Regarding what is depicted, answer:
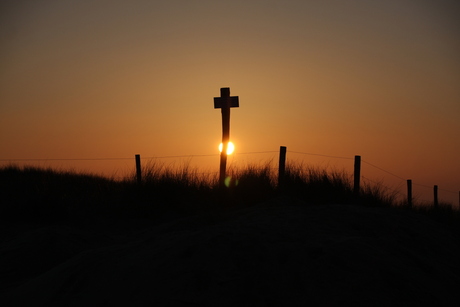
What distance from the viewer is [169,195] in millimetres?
9680

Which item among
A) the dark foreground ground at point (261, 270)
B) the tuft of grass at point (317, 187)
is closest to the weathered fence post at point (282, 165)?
the tuft of grass at point (317, 187)

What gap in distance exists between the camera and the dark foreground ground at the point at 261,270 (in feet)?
12.4

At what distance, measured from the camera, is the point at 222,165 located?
10.7 meters

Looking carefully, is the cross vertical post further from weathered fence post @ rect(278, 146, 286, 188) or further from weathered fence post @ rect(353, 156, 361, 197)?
weathered fence post @ rect(353, 156, 361, 197)

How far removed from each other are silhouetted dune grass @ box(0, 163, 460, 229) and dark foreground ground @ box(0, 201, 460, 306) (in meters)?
3.26

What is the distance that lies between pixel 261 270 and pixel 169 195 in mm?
5788

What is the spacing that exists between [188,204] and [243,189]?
1274 millimetres

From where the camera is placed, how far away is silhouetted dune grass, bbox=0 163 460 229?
9023mm

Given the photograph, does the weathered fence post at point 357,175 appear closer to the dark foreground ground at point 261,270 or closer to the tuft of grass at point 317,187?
the tuft of grass at point 317,187

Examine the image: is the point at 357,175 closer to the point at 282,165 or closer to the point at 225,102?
the point at 282,165

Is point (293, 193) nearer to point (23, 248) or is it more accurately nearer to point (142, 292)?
point (23, 248)

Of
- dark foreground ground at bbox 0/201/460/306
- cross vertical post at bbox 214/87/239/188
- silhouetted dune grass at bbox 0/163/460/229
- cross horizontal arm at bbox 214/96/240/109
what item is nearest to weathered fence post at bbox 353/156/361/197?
silhouetted dune grass at bbox 0/163/460/229

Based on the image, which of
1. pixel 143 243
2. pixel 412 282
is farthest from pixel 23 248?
pixel 412 282

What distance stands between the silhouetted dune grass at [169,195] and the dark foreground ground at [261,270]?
326cm
